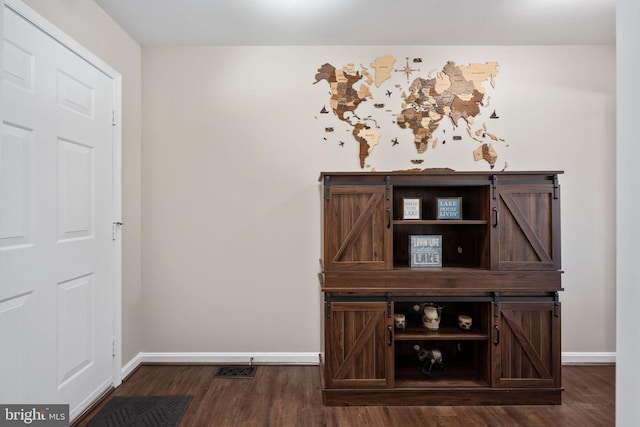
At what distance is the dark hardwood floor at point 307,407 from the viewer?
2.32 m

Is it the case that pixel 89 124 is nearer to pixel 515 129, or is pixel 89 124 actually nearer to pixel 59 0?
pixel 59 0

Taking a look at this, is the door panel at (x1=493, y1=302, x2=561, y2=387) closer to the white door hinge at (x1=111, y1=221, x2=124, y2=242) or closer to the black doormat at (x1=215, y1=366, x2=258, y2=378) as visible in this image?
the black doormat at (x1=215, y1=366, x2=258, y2=378)

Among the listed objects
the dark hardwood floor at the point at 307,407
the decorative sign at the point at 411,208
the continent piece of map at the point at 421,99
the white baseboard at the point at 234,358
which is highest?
the continent piece of map at the point at 421,99

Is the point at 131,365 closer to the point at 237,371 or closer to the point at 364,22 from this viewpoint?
the point at 237,371

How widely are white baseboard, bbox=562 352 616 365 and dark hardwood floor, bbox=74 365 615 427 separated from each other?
7.5 inches

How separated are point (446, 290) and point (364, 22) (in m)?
2.04

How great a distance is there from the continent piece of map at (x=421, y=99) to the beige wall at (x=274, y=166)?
7 cm

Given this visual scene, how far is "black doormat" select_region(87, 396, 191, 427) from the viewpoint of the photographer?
227 cm

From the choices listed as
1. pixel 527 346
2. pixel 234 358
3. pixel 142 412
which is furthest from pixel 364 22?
pixel 142 412

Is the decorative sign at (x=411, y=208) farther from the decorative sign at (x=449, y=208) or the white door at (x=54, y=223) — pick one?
the white door at (x=54, y=223)

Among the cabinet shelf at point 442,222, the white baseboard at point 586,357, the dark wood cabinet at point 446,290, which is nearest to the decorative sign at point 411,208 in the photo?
the cabinet shelf at point 442,222

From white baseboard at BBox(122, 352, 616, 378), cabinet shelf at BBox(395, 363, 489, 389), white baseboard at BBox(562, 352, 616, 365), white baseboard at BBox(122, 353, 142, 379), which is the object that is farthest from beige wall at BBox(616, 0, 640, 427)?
white baseboard at BBox(122, 353, 142, 379)
